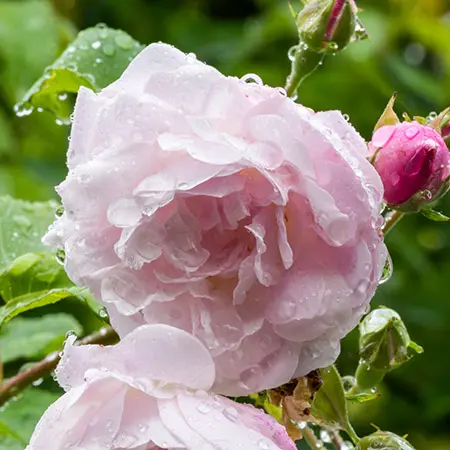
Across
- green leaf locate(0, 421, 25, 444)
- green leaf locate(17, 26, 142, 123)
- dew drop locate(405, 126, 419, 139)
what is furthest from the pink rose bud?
green leaf locate(0, 421, 25, 444)

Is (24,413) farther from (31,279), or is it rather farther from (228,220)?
(228,220)

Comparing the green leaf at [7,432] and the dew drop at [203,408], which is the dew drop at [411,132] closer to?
the dew drop at [203,408]

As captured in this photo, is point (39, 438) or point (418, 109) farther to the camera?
point (418, 109)

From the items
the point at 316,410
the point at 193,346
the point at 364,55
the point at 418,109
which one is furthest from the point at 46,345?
the point at 418,109

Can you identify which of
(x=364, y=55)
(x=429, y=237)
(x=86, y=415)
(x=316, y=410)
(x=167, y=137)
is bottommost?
(x=429, y=237)

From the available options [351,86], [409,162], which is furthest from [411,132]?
[351,86]

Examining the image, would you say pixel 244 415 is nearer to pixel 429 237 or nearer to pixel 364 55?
pixel 364 55

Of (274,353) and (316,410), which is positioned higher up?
(274,353)
